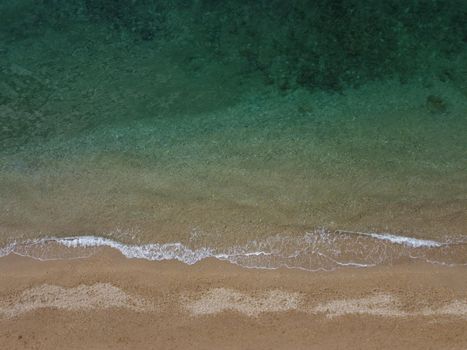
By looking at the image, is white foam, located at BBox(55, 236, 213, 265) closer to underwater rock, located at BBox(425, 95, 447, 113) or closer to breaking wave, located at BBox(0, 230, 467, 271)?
breaking wave, located at BBox(0, 230, 467, 271)

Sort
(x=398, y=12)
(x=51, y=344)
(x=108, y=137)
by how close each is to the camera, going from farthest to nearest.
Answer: (x=398, y=12), (x=108, y=137), (x=51, y=344)

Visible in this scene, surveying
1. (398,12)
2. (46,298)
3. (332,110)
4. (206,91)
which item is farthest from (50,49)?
(398,12)

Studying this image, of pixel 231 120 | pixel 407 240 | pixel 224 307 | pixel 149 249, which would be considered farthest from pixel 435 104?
pixel 149 249

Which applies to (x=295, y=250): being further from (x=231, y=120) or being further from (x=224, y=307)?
(x=231, y=120)

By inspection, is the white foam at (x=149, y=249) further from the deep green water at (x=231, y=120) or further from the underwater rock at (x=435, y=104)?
the underwater rock at (x=435, y=104)

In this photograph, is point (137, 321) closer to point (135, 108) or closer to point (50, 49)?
point (135, 108)

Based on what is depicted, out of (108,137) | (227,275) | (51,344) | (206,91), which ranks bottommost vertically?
(51,344)

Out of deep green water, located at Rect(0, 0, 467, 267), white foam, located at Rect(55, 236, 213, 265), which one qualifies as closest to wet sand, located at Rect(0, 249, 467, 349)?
white foam, located at Rect(55, 236, 213, 265)
